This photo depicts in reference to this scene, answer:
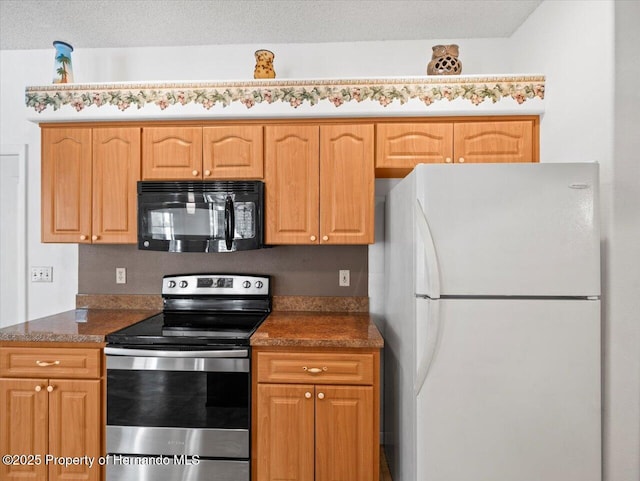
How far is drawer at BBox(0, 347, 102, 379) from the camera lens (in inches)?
75.3

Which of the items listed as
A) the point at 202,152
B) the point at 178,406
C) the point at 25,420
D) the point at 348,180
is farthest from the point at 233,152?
the point at 25,420

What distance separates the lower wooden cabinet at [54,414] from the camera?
1906mm

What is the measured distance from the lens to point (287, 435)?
1861 millimetres

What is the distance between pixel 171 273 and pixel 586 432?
7.65 ft

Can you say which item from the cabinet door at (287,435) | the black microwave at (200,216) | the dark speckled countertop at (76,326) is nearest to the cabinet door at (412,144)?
the black microwave at (200,216)

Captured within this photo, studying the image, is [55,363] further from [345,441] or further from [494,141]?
[494,141]

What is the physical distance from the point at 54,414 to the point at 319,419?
51.4 inches

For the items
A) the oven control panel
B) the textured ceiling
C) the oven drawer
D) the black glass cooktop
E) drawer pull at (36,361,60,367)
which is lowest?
the oven drawer

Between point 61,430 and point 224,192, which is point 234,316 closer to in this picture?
point 224,192

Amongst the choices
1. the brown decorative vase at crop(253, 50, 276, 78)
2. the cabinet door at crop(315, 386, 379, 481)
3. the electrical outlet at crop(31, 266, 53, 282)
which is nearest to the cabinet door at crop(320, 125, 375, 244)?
the brown decorative vase at crop(253, 50, 276, 78)

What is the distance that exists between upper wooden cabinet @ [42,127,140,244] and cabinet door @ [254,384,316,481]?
127 cm

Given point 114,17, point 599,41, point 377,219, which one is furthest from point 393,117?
point 114,17

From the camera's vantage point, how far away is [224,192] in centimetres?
221

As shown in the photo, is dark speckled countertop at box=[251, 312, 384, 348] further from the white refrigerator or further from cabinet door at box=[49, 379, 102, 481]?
cabinet door at box=[49, 379, 102, 481]
